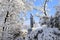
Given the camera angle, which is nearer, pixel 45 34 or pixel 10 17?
pixel 45 34

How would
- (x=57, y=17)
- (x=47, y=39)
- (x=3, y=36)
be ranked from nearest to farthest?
(x=47, y=39), (x=57, y=17), (x=3, y=36)

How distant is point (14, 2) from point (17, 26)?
2010 mm

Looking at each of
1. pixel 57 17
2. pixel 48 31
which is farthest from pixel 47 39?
pixel 57 17

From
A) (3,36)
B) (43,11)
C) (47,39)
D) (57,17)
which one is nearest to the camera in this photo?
(47,39)

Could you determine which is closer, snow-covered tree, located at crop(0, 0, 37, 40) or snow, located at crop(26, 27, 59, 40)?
snow, located at crop(26, 27, 59, 40)

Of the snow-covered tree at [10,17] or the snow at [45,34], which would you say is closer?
the snow at [45,34]

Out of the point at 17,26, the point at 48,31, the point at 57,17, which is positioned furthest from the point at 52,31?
the point at 17,26

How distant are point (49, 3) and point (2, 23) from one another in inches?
246

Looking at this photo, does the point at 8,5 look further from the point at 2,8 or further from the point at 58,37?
the point at 58,37

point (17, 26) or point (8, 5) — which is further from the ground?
point (8, 5)

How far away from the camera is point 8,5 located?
1416 cm

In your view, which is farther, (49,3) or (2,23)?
(49,3)

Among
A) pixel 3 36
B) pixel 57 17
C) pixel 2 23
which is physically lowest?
pixel 3 36

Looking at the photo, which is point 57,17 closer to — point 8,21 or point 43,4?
point 8,21
